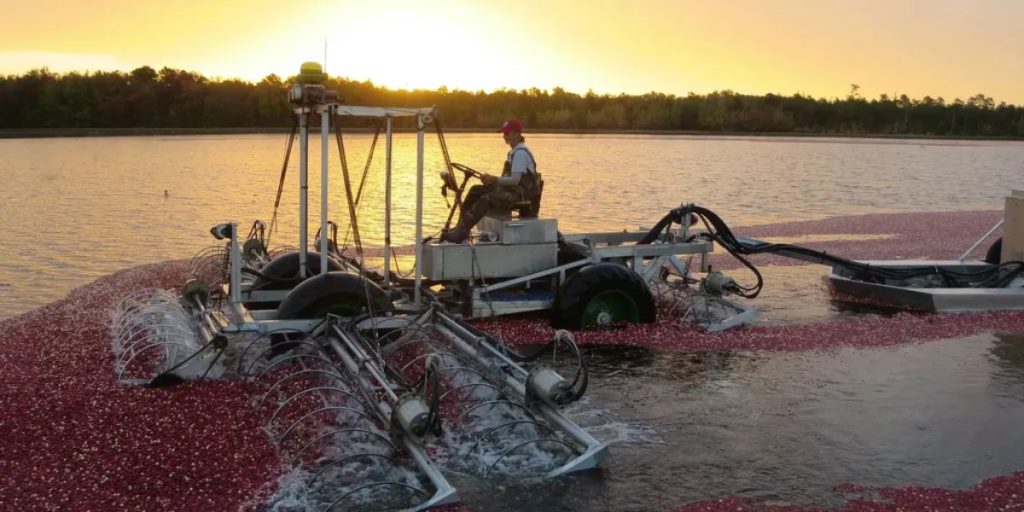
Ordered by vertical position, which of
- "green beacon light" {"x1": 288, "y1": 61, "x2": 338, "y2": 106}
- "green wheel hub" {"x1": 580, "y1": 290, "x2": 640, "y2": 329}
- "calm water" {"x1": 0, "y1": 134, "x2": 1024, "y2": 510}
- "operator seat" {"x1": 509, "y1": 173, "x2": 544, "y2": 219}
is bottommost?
"calm water" {"x1": 0, "y1": 134, "x2": 1024, "y2": 510}

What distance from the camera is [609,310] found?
1177 centimetres

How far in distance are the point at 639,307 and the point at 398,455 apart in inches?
219

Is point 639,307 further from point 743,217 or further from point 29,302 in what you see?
Answer: point 743,217

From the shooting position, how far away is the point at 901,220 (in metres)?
29.5

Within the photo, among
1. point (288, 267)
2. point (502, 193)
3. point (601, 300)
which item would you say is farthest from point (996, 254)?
point (288, 267)

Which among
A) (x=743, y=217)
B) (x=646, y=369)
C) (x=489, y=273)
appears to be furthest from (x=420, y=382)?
(x=743, y=217)

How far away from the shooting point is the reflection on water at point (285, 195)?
21.0m

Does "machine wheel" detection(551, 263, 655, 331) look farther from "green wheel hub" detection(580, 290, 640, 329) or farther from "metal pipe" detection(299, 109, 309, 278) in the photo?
"metal pipe" detection(299, 109, 309, 278)

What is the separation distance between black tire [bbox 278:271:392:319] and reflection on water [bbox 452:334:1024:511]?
256 cm

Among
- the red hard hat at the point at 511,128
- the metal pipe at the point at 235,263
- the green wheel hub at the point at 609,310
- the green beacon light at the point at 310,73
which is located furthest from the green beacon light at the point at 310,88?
the green wheel hub at the point at 609,310

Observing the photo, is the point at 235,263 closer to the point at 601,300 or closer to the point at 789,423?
the point at 601,300

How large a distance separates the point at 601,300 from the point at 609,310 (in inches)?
8.0

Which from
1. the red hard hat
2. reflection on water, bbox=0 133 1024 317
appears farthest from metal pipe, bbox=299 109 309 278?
reflection on water, bbox=0 133 1024 317

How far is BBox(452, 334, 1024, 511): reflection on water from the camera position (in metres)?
6.79
